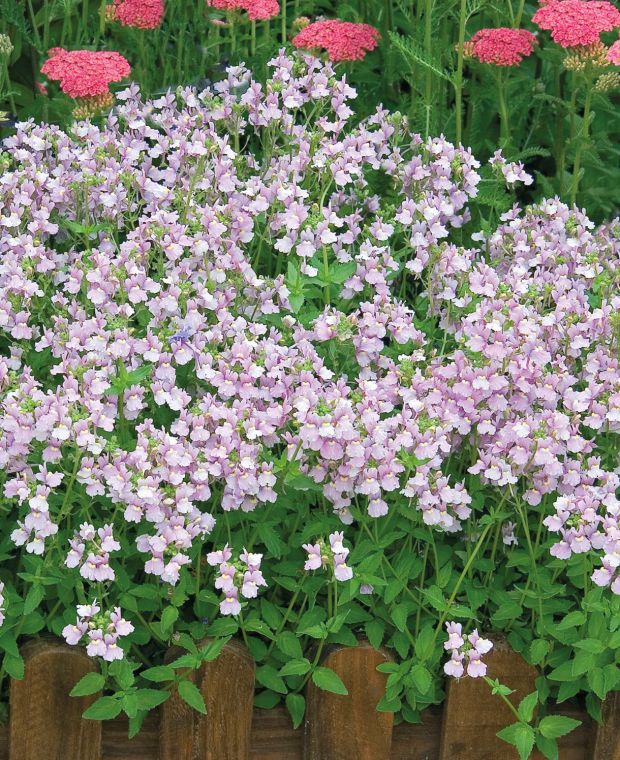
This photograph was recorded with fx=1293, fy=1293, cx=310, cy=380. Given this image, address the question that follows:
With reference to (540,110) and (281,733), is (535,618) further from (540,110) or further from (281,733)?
(540,110)

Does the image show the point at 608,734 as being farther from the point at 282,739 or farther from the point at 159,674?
the point at 159,674

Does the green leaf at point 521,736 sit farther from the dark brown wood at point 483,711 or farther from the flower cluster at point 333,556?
the flower cluster at point 333,556

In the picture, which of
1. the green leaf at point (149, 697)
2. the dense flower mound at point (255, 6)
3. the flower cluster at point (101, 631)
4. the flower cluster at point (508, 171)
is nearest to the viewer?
the flower cluster at point (101, 631)

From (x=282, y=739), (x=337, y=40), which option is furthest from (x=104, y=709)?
(x=337, y=40)

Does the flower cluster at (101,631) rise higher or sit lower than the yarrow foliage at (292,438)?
lower

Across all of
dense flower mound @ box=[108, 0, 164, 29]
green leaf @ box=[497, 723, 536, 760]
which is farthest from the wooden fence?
dense flower mound @ box=[108, 0, 164, 29]

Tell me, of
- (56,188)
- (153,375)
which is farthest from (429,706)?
(56,188)

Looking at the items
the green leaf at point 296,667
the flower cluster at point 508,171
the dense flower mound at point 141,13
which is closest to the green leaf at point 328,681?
the green leaf at point 296,667

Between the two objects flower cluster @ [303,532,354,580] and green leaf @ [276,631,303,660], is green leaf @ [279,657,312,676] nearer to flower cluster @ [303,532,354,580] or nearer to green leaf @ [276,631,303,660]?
green leaf @ [276,631,303,660]
